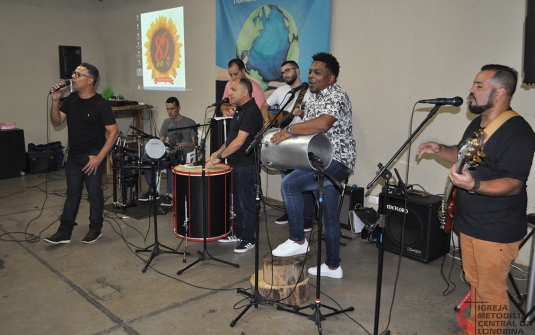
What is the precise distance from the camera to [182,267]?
4.09m

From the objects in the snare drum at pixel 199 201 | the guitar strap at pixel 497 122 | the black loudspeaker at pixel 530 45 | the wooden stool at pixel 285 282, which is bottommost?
the wooden stool at pixel 285 282

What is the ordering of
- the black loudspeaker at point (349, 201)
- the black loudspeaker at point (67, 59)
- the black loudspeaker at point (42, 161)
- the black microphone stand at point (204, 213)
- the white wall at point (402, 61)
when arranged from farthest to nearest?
the black loudspeaker at point (67, 59) → the black loudspeaker at point (42, 161) → the black loudspeaker at point (349, 201) → the white wall at point (402, 61) → the black microphone stand at point (204, 213)

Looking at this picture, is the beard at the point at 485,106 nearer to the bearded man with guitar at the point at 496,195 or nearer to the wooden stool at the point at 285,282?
the bearded man with guitar at the point at 496,195

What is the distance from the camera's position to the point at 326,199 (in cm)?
359

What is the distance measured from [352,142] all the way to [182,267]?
1882mm

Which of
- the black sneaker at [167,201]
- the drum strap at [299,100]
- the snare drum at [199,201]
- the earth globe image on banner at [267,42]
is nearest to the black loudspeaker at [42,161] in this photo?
the black sneaker at [167,201]

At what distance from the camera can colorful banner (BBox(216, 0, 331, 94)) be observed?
5586 mm

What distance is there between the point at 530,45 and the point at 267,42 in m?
3.64

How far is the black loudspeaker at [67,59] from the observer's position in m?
8.76

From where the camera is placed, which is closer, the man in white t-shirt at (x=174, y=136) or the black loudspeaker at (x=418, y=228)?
the black loudspeaker at (x=418, y=228)

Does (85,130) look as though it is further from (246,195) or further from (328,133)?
(328,133)

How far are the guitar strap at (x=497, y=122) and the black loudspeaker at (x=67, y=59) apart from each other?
27.0 feet

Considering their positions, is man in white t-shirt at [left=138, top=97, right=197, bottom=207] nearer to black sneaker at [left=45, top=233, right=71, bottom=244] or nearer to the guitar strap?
black sneaker at [left=45, top=233, right=71, bottom=244]

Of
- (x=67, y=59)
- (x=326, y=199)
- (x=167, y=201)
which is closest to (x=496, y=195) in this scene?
(x=326, y=199)
